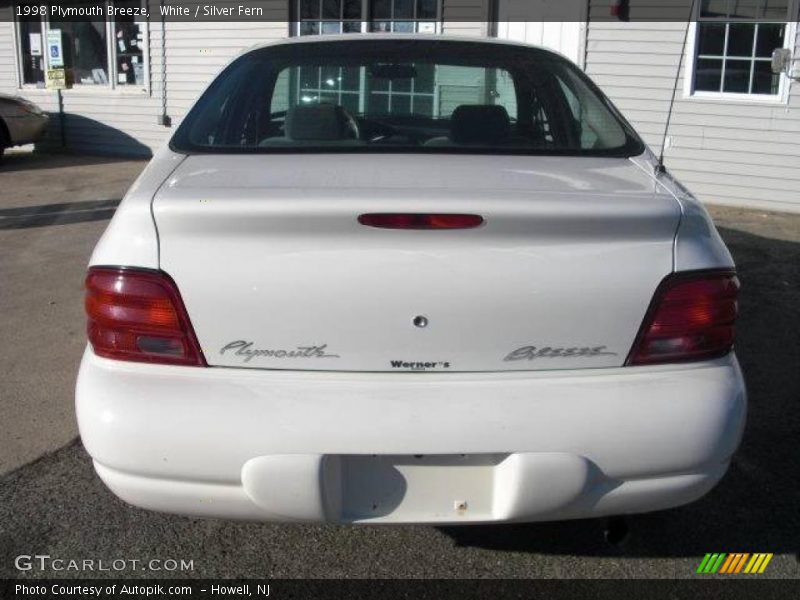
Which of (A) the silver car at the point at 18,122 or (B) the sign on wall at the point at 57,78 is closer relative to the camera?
(A) the silver car at the point at 18,122

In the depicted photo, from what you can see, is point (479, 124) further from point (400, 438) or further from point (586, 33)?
point (586, 33)

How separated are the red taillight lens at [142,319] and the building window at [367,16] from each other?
31.0 feet

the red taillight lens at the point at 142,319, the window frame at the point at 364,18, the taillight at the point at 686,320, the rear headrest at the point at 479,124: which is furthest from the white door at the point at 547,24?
the red taillight lens at the point at 142,319

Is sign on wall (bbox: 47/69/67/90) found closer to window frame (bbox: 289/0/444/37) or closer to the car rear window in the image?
window frame (bbox: 289/0/444/37)

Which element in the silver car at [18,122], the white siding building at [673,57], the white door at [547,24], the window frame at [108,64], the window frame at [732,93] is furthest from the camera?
the window frame at [108,64]

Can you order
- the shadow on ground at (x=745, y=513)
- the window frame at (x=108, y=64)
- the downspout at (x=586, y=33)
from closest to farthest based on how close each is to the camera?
the shadow on ground at (x=745, y=513) < the downspout at (x=586, y=33) < the window frame at (x=108, y=64)

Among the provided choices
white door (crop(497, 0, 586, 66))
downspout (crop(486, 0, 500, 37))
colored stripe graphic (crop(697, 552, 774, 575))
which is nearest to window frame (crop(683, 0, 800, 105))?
white door (crop(497, 0, 586, 66))

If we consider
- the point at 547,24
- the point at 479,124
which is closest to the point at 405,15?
the point at 547,24

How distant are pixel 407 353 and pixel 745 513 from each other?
1.72 m

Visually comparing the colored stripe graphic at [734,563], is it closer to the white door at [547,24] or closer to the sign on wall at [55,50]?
the white door at [547,24]

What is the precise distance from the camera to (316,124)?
3.28 metres

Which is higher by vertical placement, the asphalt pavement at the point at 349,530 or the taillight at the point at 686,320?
the taillight at the point at 686,320

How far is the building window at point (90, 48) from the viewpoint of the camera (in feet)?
44.9
